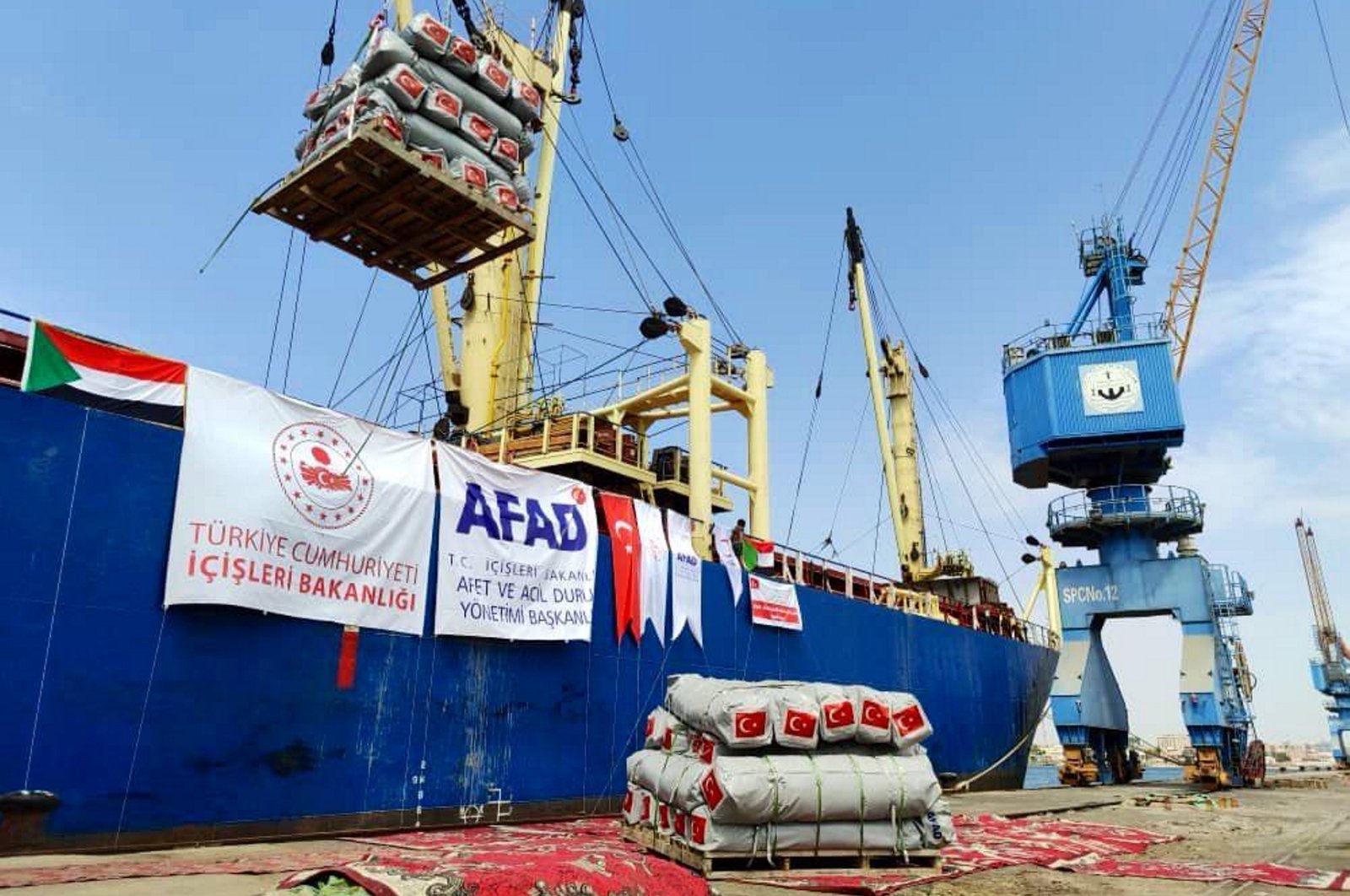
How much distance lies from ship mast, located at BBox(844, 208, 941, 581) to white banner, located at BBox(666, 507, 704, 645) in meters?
18.7

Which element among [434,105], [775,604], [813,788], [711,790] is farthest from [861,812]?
[434,105]

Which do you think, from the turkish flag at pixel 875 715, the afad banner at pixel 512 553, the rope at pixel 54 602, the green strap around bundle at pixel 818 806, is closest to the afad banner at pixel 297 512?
the afad banner at pixel 512 553

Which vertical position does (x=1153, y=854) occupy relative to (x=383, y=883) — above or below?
below

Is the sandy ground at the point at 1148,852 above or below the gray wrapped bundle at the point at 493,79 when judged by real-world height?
below

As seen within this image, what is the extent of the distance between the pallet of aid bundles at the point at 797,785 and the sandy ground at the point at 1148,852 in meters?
0.57

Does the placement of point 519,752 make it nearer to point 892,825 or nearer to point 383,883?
point 892,825

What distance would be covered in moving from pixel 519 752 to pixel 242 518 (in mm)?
5489

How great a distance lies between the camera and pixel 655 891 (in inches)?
239

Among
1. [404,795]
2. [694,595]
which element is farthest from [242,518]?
[694,595]

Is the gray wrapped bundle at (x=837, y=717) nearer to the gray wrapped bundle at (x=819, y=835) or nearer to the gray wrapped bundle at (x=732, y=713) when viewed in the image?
the gray wrapped bundle at (x=732, y=713)

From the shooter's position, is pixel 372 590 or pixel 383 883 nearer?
pixel 383 883

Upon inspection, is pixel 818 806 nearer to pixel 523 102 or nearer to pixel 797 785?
pixel 797 785

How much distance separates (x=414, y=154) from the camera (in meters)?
11.9

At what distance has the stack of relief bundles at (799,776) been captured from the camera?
26.8 ft
